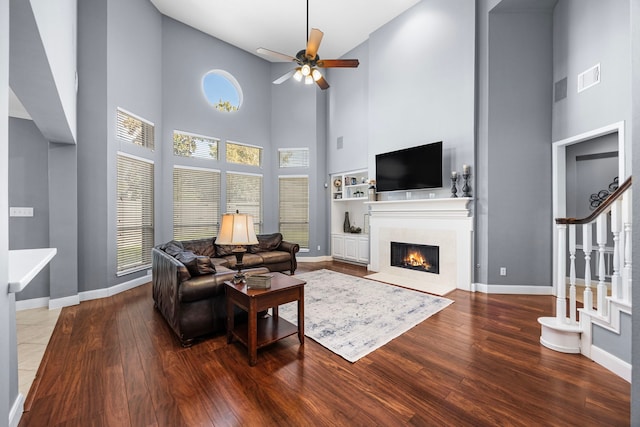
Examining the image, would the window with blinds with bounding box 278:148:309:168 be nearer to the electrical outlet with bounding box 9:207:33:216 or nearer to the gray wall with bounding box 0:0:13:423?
the electrical outlet with bounding box 9:207:33:216

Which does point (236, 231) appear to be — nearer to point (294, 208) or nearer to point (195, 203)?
point (195, 203)

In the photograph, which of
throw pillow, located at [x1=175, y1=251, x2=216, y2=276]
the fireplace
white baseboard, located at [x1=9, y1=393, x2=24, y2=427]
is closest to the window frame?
throw pillow, located at [x1=175, y1=251, x2=216, y2=276]

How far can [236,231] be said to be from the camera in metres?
2.44

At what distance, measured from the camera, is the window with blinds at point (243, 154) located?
21.1 feet

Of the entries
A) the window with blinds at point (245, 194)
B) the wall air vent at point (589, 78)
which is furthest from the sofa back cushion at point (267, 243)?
the wall air vent at point (589, 78)

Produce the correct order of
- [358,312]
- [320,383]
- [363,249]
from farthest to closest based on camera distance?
[363,249]
[358,312]
[320,383]

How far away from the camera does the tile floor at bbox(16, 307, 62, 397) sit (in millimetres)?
2070

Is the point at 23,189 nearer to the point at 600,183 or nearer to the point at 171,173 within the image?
the point at 171,173

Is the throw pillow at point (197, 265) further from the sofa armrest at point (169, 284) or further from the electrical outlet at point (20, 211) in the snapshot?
the electrical outlet at point (20, 211)

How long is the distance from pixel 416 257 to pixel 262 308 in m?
3.67

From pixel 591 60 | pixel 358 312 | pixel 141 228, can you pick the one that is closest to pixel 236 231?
pixel 358 312

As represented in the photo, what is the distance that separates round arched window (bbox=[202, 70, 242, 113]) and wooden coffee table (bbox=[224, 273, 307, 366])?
201 inches

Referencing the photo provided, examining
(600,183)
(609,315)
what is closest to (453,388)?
(609,315)

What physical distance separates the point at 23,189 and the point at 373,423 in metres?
5.04
